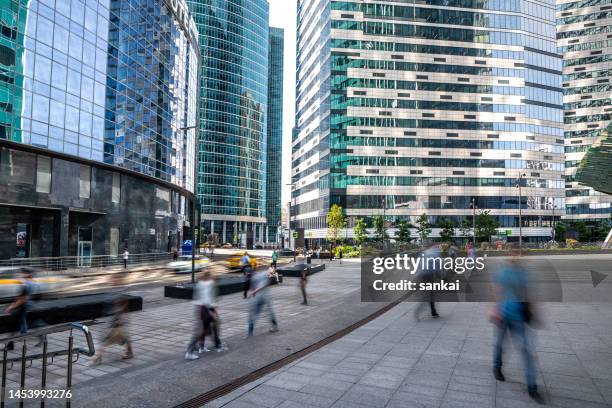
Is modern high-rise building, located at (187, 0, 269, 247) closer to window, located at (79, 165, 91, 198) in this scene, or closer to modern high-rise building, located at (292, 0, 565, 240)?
modern high-rise building, located at (292, 0, 565, 240)

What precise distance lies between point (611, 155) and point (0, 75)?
38028mm

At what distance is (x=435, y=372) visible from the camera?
7316mm

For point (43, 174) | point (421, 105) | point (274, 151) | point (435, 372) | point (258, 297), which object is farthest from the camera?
point (274, 151)

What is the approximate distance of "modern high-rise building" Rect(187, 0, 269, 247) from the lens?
12006 cm

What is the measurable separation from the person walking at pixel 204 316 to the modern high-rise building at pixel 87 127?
1022 inches

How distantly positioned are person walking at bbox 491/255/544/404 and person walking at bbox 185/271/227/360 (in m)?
5.40

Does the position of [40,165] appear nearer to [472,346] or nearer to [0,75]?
[0,75]

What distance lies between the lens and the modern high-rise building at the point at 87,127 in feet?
94.3

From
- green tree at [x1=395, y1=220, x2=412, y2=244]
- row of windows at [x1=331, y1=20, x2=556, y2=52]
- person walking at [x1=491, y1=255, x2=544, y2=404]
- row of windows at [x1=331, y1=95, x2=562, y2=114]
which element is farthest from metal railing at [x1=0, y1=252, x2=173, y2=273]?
row of windows at [x1=331, y1=20, x2=556, y2=52]

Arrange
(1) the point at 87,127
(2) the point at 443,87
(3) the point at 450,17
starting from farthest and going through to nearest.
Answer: (3) the point at 450,17 → (2) the point at 443,87 → (1) the point at 87,127

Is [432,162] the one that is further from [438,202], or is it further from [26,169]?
[26,169]

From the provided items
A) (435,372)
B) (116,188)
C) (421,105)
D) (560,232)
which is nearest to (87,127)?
(116,188)

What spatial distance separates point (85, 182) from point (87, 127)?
4.55 m

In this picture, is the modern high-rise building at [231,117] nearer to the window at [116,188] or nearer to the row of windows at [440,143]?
the row of windows at [440,143]
